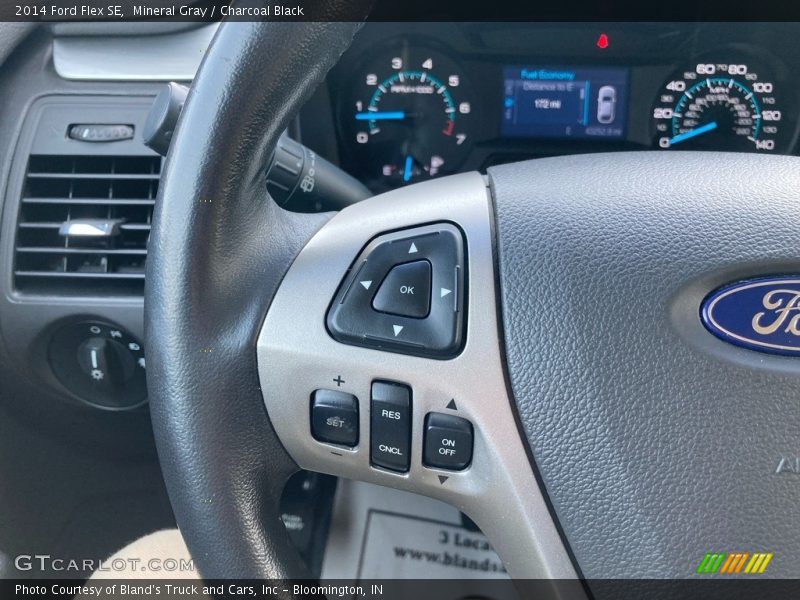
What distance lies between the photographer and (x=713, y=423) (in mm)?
664

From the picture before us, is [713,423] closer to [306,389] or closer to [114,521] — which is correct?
[306,389]

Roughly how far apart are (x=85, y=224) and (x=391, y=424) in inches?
25.6

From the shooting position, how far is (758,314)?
68cm

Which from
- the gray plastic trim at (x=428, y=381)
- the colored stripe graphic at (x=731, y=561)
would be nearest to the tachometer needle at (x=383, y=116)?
the gray plastic trim at (x=428, y=381)

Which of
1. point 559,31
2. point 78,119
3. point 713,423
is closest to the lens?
point 713,423

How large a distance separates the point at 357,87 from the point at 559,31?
0.35 m

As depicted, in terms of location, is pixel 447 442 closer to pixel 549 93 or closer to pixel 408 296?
pixel 408 296

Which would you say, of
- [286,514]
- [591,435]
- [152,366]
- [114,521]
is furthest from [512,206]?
[114,521]

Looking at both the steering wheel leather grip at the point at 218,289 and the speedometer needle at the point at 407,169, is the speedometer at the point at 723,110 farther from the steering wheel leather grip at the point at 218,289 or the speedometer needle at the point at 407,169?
the steering wheel leather grip at the point at 218,289

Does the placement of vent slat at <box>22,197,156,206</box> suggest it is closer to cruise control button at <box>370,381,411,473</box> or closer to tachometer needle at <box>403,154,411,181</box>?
tachometer needle at <box>403,154,411,181</box>

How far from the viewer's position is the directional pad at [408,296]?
71cm

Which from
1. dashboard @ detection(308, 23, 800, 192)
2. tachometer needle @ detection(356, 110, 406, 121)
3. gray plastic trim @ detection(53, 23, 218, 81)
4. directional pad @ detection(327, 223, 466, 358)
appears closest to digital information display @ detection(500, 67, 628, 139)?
dashboard @ detection(308, 23, 800, 192)

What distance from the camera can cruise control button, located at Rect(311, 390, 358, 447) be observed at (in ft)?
2.36

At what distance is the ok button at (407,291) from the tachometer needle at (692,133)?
2.77 feet
